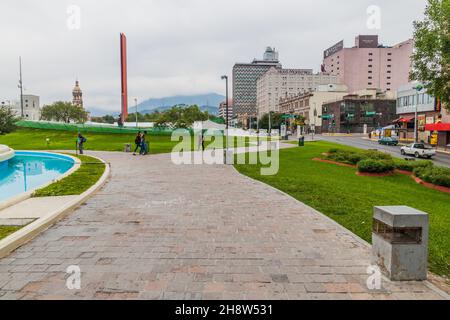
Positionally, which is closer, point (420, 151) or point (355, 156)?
point (355, 156)

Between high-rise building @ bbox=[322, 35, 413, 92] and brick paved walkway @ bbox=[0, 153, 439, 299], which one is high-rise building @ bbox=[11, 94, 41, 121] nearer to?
high-rise building @ bbox=[322, 35, 413, 92]

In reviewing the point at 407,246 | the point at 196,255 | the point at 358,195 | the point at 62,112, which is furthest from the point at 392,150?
the point at 62,112

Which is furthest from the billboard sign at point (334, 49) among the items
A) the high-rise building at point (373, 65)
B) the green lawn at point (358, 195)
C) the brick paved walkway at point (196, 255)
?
the brick paved walkway at point (196, 255)

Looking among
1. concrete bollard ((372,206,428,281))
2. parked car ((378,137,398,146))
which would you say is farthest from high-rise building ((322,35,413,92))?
concrete bollard ((372,206,428,281))

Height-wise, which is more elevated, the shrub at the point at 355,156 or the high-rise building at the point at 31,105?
the high-rise building at the point at 31,105

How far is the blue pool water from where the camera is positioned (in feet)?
48.5

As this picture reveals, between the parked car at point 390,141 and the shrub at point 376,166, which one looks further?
the parked car at point 390,141

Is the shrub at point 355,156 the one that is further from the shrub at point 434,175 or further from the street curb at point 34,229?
the street curb at point 34,229

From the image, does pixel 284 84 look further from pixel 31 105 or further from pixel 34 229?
pixel 34 229

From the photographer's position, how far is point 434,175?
585 inches

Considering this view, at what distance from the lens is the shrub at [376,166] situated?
16498 millimetres

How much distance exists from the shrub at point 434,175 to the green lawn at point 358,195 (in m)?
0.48

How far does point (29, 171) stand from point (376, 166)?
798 inches

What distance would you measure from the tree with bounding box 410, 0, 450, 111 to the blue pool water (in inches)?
725
